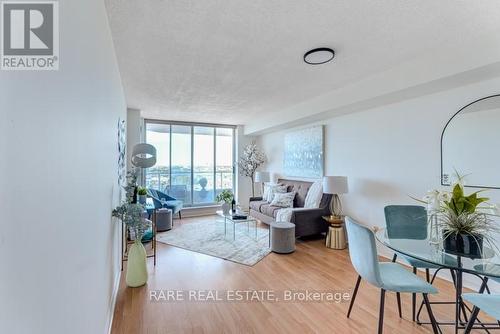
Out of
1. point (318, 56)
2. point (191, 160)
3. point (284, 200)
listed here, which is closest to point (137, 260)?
point (318, 56)

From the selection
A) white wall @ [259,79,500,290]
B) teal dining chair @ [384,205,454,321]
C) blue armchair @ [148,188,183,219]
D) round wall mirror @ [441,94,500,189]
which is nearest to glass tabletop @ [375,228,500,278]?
teal dining chair @ [384,205,454,321]

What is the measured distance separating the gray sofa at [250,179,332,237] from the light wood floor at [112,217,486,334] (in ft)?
2.78

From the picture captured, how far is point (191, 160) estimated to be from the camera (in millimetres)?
6480

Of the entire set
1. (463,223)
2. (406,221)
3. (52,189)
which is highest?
(52,189)

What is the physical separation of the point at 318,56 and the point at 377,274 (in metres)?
2.12

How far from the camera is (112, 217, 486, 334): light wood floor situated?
2029mm

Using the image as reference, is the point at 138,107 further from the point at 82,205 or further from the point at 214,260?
the point at 82,205

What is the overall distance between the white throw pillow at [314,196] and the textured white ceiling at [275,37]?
1831 millimetres

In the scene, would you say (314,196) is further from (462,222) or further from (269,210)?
(462,222)

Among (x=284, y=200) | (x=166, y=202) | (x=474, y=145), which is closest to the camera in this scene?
(x=474, y=145)

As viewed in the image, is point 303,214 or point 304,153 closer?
point 303,214

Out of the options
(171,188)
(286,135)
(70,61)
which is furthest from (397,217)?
(171,188)

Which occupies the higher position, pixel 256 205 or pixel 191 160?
pixel 191 160

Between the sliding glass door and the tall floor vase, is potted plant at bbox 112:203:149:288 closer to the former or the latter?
the tall floor vase
